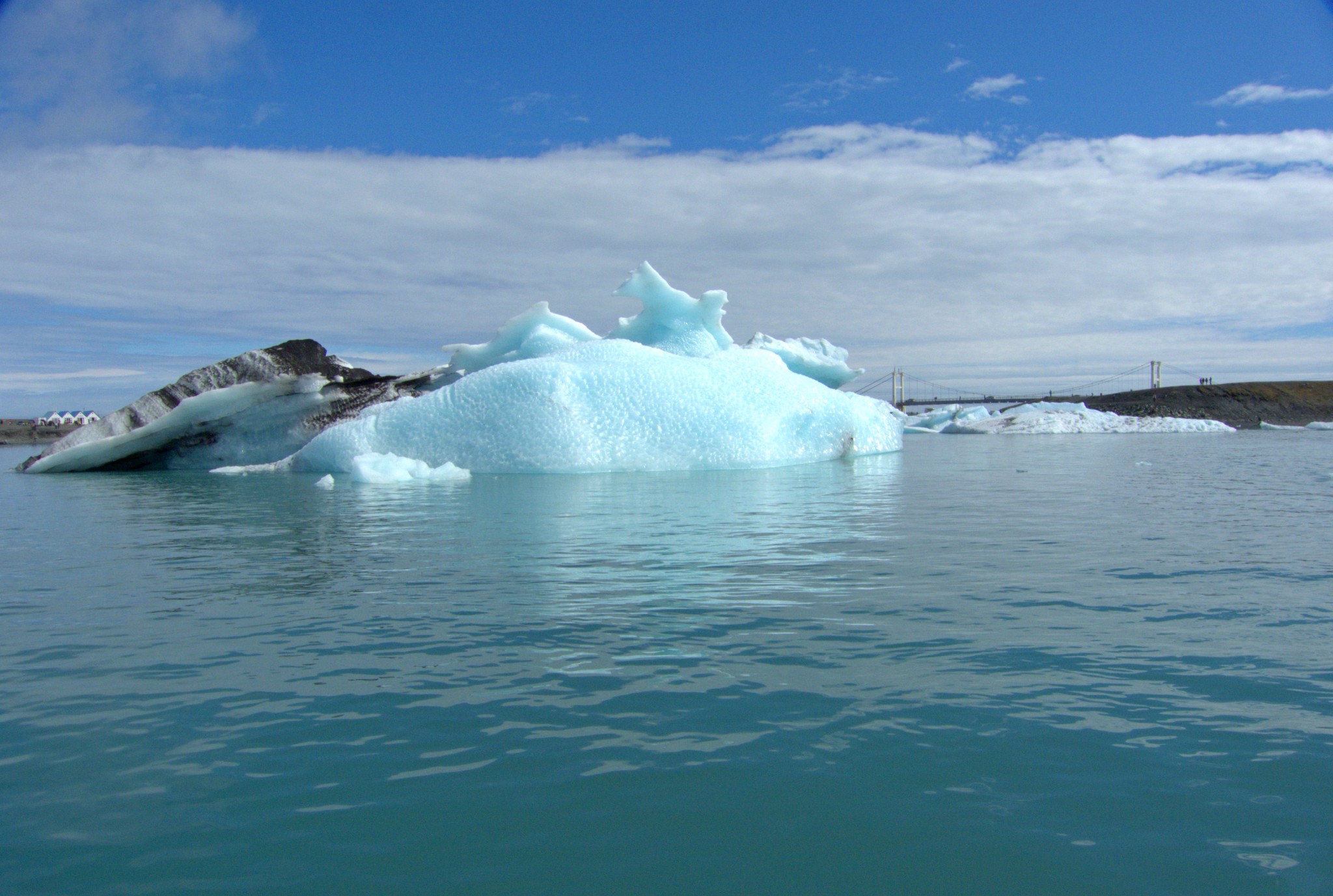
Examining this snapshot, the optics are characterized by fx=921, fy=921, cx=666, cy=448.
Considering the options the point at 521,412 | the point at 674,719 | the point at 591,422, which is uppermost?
the point at 521,412

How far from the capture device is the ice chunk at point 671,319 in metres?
16.7

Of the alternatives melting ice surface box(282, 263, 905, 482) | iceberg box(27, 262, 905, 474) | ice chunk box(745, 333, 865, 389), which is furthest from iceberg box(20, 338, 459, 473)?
ice chunk box(745, 333, 865, 389)

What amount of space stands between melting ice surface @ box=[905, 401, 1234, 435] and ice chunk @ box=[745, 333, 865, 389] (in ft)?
62.7

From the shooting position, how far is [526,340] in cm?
1689

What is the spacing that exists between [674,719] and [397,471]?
10.4 m

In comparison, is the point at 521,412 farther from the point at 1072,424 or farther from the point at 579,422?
the point at 1072,424

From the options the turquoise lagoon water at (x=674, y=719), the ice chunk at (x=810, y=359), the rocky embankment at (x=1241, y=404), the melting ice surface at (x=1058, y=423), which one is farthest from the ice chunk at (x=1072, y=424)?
the turquoise lagoon water at (x=674, y=719)

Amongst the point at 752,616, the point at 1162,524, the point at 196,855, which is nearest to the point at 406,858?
the point at 196,855

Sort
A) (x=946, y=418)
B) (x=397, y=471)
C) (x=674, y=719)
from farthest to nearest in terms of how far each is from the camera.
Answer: (x=946, y=418) < (x=397, y=471) < (x=674, y=719)

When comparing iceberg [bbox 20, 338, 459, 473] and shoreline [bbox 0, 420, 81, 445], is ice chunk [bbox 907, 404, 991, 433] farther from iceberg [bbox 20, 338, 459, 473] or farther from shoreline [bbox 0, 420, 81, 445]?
shoreline [bbox 0, 420, 81, 445]

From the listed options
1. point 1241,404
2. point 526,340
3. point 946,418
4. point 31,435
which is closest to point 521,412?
point 526,340

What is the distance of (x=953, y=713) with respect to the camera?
2764 millimetres

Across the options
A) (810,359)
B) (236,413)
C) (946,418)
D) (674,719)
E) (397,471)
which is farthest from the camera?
(946,418)

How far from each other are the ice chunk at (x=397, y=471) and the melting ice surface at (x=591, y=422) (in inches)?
0.8
